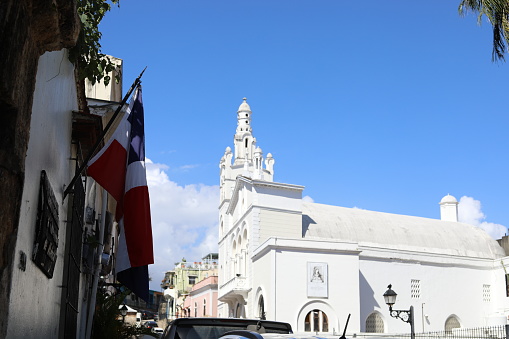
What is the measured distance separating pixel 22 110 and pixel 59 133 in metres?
3.54

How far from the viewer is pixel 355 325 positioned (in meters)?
37.9

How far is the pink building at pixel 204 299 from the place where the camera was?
194 ft

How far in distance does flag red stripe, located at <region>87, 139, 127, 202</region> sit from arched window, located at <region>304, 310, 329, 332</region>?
31357 mm

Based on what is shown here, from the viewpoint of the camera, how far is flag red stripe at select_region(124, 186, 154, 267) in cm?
774

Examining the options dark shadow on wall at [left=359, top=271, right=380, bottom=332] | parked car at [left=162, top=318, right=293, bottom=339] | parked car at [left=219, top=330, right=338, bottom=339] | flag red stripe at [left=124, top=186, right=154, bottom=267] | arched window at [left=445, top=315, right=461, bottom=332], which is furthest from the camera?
arched window at [left=445, top=315, right=461, bottom=332]

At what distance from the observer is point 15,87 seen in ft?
9.19

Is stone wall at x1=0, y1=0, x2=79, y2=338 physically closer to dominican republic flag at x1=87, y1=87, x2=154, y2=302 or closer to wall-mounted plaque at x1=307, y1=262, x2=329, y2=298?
dominican republic flag at x1=87, y1=87, x2=154, y2=302

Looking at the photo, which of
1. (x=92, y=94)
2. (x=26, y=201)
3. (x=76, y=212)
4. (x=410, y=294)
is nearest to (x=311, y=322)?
(x=410, y=294)

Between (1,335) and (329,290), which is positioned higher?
(329,290)

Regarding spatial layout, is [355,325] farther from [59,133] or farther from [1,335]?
[1,335]

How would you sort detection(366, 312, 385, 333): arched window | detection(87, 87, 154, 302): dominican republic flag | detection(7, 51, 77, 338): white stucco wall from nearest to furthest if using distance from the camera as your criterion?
detection(7, 51, 77, 338): white stucco wall < detection(87, 87, 154, 302): dominican republic flag < detection(366, 312, 385, 333): arched window

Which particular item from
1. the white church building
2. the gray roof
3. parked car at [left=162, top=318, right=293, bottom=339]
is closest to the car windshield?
parked car at [left=162, top=318, right=293, bottom=339]

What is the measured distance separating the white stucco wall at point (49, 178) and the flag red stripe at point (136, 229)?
2.57 feet

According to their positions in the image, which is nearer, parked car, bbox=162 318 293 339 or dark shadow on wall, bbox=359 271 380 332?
parked car, bbox=162 318 293 339
